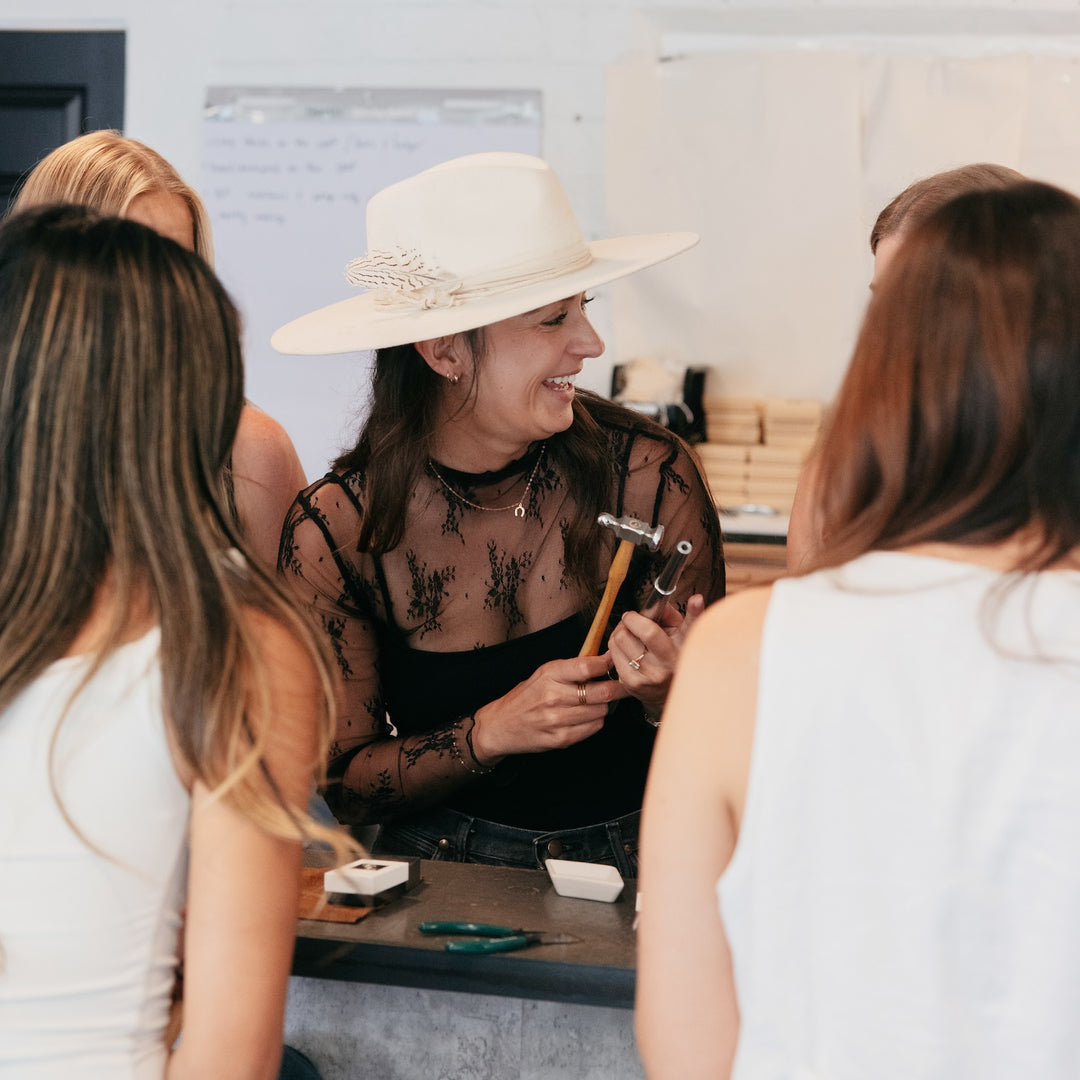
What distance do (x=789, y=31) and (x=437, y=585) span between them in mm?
2231

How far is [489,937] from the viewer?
1252 millimetres

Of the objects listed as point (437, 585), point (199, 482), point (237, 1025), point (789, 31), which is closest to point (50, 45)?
point (789, 31)

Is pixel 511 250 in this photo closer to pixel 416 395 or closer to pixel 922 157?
pixel 416 395

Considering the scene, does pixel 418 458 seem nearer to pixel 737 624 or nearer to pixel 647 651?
pixel 647 651

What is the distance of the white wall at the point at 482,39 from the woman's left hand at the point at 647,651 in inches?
75.5

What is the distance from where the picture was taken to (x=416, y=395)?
1887mm

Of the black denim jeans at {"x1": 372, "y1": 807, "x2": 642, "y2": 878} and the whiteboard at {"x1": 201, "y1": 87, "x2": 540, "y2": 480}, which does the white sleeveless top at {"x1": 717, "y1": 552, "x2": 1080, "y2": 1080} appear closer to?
the black denim jeans at {"x1": 372, "y1": 807, "x2": 642, "y2": 878}

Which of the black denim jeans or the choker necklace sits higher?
the choker necklace

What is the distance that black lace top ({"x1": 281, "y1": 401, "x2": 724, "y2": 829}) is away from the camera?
1811 millimetres

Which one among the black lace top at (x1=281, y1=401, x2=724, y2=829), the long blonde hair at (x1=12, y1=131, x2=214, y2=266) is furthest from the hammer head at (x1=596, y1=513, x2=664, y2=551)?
the long blonde hair at (x1=12, y1=131, x2=214, y2=266)

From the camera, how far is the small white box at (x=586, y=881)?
137cm

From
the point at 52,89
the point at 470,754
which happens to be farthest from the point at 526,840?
the point at 52,89

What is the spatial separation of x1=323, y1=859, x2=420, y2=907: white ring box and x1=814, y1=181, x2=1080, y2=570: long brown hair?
27.1 inches

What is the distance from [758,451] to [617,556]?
68.2 inches
